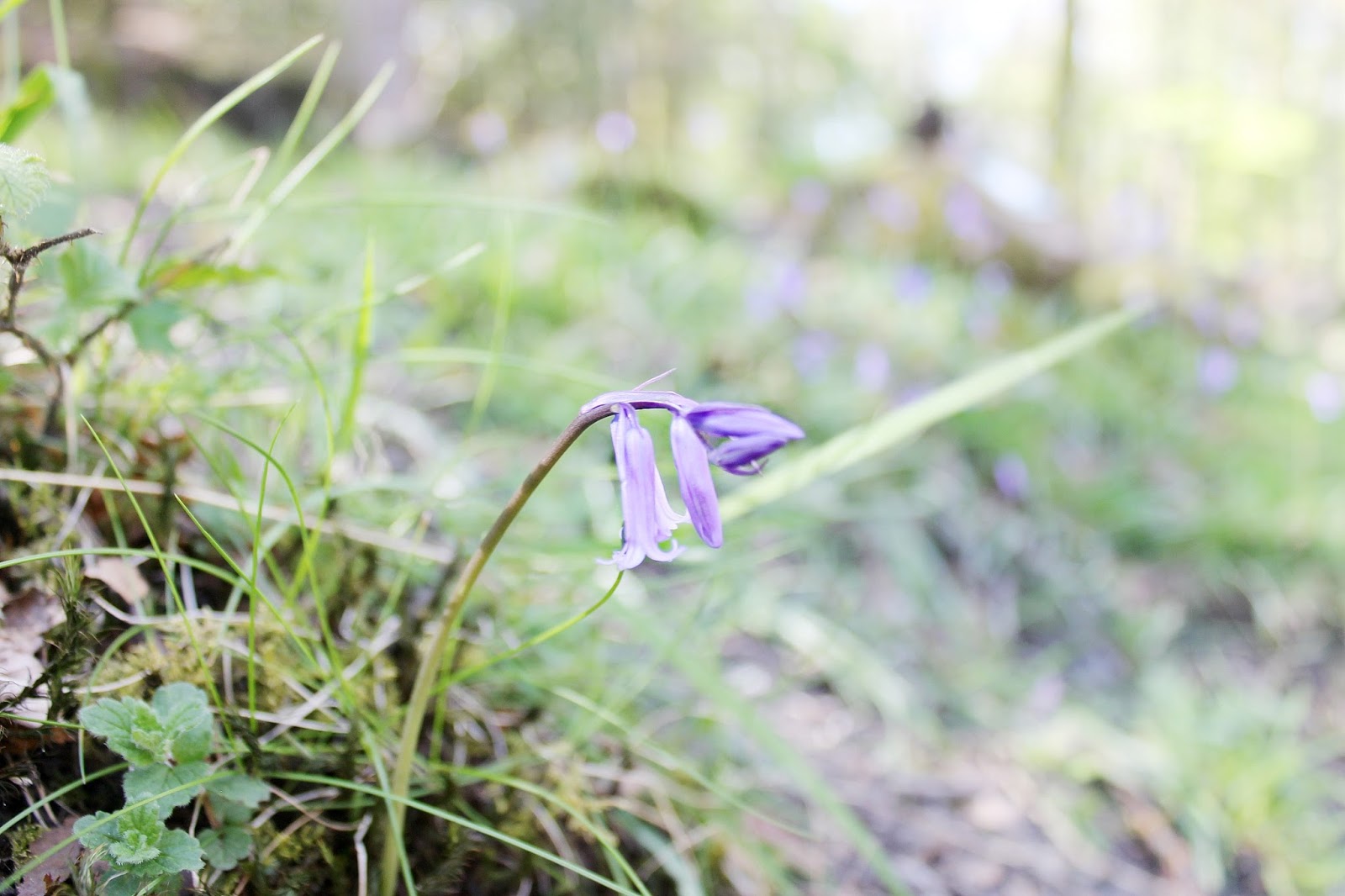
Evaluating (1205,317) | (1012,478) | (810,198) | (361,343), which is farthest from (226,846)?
(1205,317)

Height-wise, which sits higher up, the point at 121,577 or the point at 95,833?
the point at 121,577

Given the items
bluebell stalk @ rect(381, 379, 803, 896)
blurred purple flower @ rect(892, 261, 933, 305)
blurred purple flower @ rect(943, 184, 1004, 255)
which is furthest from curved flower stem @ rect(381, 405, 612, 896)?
blurred purple flower @ rect(943, 184, 1004, 255)

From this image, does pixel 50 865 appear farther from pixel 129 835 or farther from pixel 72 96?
pixel 72 96

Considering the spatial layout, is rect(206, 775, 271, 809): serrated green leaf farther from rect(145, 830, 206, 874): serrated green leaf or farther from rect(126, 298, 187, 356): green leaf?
rect(126, 298, 187, 356): green leaf

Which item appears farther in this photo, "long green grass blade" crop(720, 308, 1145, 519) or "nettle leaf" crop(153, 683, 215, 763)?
"long green grass blade" crop(720, 308, 1145, 519)

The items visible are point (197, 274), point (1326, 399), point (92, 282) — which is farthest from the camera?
point (1326, 399)

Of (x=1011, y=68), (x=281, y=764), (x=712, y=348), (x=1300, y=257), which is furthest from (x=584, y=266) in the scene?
(x=1011, y=68)
